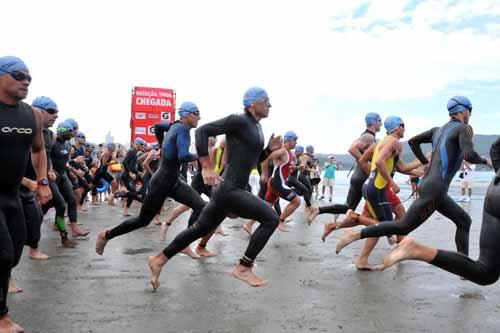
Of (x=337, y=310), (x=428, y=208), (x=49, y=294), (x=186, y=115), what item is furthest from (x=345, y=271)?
(x=49, y=294)

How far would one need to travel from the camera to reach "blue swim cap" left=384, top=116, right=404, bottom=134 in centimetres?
605

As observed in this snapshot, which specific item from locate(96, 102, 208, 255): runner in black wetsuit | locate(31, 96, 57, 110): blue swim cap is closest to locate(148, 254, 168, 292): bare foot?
locate(96, 102, 208, 255): runner in black wetsuit

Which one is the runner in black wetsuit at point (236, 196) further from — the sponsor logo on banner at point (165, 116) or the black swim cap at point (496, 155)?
the sponsor logo on banner at point (165, 116)

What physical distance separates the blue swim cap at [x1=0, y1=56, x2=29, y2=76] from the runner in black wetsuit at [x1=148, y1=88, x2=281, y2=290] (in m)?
1.61

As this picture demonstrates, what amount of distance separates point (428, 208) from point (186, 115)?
114 inches

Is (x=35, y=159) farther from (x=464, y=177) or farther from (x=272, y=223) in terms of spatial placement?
(x=464, y=177)

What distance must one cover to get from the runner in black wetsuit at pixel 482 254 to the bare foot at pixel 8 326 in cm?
267

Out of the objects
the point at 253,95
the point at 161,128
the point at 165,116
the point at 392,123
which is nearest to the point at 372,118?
the point at 392,123

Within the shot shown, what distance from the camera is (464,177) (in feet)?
59.2

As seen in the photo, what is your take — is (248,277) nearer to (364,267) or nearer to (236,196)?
(236,196)

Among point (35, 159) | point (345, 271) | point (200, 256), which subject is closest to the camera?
point (35, 159)

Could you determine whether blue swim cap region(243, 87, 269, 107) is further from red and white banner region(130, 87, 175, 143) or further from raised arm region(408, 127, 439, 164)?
red and white banner region(130, 87, 175, 143)

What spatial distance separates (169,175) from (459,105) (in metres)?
3.25

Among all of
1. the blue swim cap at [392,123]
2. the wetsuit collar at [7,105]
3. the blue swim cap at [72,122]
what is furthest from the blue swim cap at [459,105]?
the blue swim cap at [72,122]
